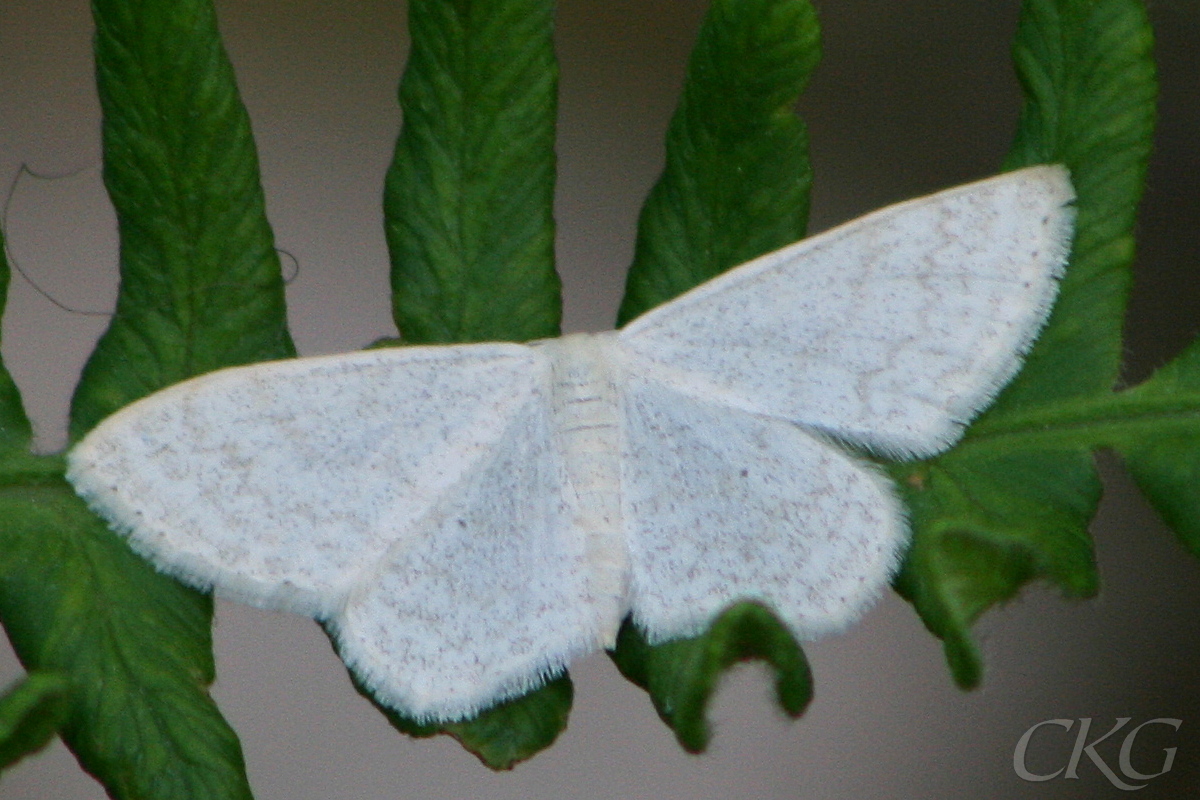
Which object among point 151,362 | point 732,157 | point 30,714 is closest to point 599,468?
point 732,157

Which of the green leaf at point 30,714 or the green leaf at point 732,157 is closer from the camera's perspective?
the green leaf at point 30,714

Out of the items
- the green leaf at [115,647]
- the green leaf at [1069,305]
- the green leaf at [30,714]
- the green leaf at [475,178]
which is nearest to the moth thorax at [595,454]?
the green leaf at [475,178]

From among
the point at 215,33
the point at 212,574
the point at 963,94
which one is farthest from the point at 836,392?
the point at 963,94

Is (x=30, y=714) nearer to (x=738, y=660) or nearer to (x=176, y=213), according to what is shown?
(x=176, y=213)

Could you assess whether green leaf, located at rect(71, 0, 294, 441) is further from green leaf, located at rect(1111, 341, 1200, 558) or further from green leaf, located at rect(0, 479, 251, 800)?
green leaf, located at rect(1111, 341, 1200, 558)

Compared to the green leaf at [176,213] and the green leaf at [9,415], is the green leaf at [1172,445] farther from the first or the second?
the green leaf at [9,415]

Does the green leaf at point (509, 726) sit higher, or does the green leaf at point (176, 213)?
the green leaf at point (176, 213)

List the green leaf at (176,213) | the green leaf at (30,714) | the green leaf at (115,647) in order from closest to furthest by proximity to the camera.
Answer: the green leaf at (30,714), the green leaf at (115,647), the green leaf at (176,213)
